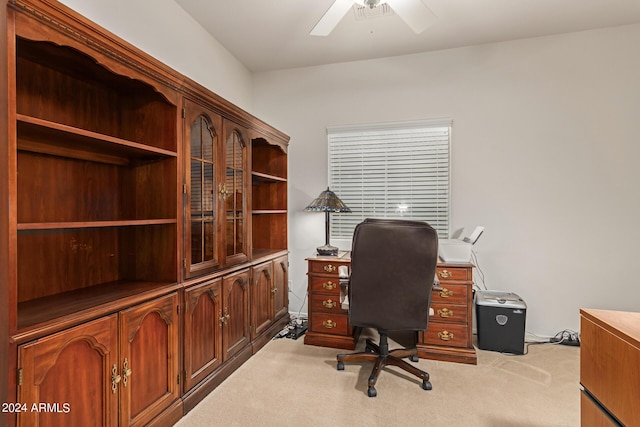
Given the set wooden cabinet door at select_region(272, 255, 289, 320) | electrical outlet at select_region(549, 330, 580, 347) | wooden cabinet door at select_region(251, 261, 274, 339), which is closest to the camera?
wooden cabinet door at select_region(251, 261, 274, 339)

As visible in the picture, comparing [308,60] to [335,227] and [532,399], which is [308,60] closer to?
[335,227]

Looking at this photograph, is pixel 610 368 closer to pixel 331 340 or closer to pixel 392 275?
pixel 392 275

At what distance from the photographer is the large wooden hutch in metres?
1.19

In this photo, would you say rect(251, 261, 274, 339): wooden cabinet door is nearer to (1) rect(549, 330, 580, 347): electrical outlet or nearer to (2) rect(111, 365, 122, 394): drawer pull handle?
(2) rect(111, 365, 122, 394): drawer pull handle

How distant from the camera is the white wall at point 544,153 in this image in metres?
2.86

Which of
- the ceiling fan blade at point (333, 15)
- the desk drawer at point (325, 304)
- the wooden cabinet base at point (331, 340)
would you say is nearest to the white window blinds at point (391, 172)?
the desk drawer at point (325, 304)

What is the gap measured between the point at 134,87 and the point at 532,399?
3151mm

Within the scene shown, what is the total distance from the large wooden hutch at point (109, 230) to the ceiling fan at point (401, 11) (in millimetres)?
939

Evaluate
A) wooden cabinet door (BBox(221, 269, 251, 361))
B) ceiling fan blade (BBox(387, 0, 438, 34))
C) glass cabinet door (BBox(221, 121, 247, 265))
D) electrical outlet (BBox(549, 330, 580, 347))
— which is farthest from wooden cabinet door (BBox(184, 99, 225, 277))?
electrical outlet (BBox(549, 330, 580, 347))

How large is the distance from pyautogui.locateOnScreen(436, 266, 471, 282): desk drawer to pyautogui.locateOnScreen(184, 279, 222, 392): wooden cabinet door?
1.76 meters

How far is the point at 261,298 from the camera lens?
9.66ft

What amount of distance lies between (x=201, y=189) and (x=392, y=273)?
1383 millimetres

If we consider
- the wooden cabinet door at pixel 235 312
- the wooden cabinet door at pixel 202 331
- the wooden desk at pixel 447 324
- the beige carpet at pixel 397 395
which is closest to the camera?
the beige carpet at pixel 397 395

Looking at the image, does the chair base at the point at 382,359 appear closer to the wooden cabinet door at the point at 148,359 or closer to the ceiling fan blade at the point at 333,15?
the wooden cabinet door at the point at 148,359
